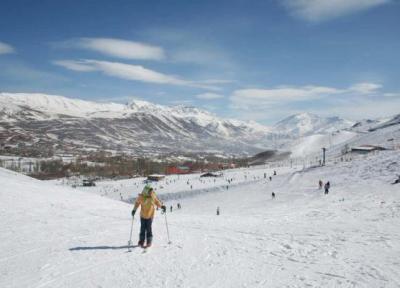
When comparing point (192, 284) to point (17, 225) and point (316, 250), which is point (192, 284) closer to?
point (316, 250)

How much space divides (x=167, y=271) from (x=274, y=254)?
361cm

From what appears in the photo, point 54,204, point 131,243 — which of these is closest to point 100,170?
point 54,204

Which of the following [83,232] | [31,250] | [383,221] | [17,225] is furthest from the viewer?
[383,221]

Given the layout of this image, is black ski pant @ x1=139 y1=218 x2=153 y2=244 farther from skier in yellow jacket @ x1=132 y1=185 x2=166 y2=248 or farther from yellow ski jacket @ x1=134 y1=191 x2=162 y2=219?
yellow ski jacket @ x1=134 y1=191 x2=162 y2=219

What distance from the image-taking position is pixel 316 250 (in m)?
11.5

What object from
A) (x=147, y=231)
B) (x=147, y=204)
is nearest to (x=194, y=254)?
(x=147, y=231)

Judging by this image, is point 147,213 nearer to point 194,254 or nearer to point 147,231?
point 147,231

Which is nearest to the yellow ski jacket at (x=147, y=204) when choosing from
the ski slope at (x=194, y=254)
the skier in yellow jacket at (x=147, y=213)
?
the skier in yellow jacket at (x=147, y=213)

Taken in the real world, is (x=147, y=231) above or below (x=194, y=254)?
above

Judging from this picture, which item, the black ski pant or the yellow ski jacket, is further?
the yellow ski jacket

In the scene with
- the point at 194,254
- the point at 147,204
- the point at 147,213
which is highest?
the point at 147,204

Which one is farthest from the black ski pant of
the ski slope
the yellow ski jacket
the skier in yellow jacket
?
the ski slope

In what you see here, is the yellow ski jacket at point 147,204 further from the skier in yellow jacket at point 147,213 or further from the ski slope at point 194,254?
the ski slope at point 194,254

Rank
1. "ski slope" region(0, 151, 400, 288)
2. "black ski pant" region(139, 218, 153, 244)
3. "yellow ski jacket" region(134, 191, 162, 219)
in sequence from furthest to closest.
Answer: "yellow ski jacket" region(134, 191, 162, 219)
"black ski pant" region(139, 218, 153, 244)
"ski slope" region(0, 151, 400, 288)
